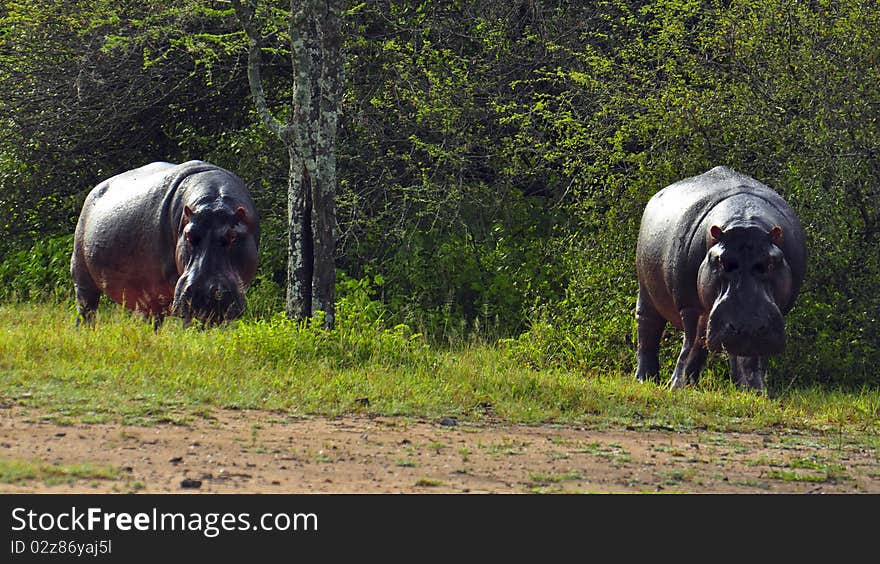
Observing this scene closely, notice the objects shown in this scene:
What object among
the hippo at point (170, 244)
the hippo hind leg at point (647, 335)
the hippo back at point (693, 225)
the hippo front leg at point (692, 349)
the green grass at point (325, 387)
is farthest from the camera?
the hippo hind leg at point (647, 335)

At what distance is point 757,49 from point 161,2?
22.0ft

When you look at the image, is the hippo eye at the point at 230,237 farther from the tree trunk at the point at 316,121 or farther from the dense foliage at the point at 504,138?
the dense foliage at the point at 504,138

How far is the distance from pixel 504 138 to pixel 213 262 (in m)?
4.52

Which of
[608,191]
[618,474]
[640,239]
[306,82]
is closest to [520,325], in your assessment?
[608,191]

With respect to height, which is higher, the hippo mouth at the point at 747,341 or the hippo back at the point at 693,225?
the hippo back at the point at 693,225

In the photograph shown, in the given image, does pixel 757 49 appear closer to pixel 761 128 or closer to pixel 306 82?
pixel 761 128

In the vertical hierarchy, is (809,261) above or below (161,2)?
below

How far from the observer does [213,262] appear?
9750 mm

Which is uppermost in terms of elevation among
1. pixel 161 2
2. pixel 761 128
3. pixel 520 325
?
pixel 161 2

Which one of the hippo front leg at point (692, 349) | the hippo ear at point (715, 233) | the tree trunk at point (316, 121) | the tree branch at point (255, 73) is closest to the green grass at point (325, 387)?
the hippo front leg at point (692, 349)

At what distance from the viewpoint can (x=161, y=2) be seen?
14.4 meters

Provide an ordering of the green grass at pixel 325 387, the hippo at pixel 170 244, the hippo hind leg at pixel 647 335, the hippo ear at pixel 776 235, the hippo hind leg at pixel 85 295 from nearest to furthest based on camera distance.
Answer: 1. the green grass at pixel 325 387
2. the hippo ear at pixel 776 235
3. the hippo at pixel 170 244
4. the hippo hind leg at pixel 647 335
5. the hippo hind leg at pixel 85 295

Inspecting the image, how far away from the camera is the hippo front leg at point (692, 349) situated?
385 inches

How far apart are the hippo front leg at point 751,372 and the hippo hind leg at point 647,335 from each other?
0.97 meters
